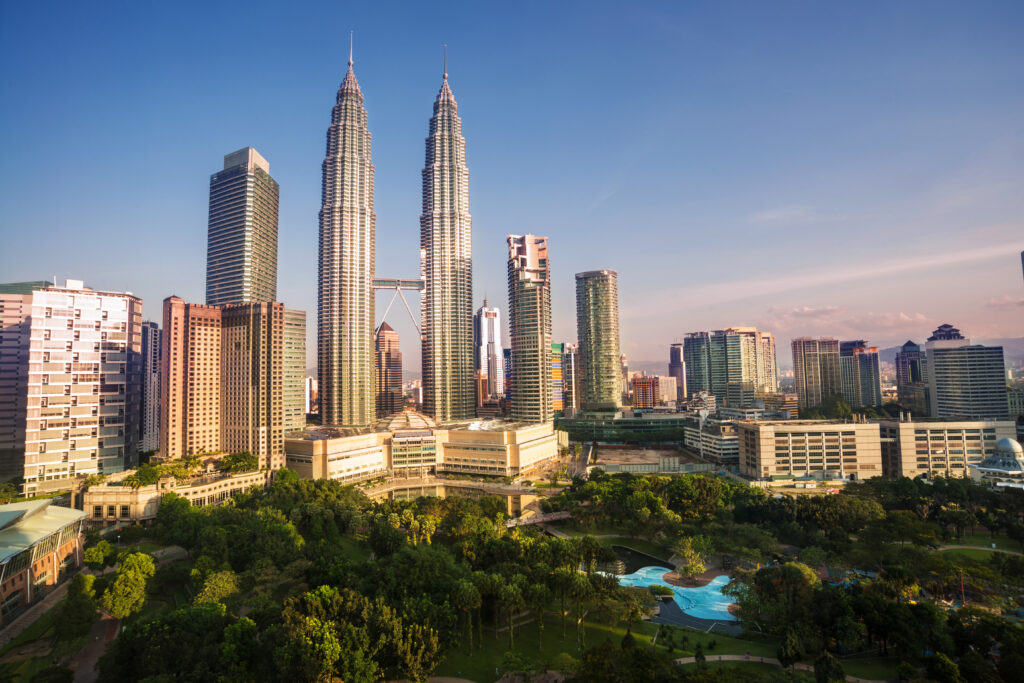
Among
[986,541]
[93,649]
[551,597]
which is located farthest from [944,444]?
[93,649]

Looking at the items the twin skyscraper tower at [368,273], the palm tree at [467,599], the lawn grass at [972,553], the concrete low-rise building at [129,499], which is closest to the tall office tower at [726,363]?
the twin skyscraper tower at [368,273]

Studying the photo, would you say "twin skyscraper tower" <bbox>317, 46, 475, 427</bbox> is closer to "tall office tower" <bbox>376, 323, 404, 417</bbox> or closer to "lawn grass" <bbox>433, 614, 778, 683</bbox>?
"tall office tower" <bbox>376, 323, 404, 417</bbox>

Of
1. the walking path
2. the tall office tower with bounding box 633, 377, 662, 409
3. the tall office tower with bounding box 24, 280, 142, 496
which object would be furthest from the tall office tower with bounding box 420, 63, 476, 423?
the tall office tower with bounding box 633, 377, 662, 409

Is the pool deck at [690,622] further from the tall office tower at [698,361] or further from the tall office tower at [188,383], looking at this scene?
the tall office tower at [698,361]

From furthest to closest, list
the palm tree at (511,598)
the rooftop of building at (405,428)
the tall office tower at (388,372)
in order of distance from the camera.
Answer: the tall office tower at (388,372), the rooftop of building at (405,428), the palm tree at (511,598)

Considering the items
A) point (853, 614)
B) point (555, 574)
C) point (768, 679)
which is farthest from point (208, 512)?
point (853, 614)

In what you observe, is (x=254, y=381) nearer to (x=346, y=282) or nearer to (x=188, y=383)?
(x=188, y=383)
